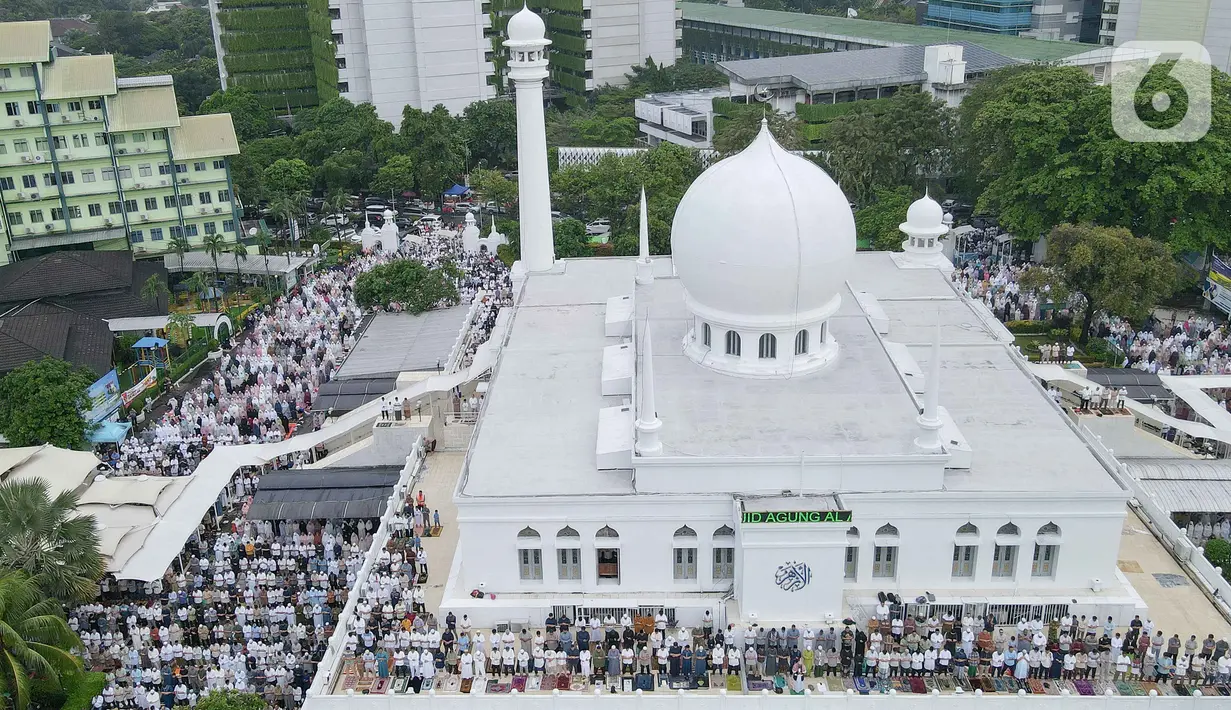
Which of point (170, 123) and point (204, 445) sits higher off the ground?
point (170, 123)

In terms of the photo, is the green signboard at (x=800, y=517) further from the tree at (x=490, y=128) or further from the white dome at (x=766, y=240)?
the tree at (x=490, y=128)

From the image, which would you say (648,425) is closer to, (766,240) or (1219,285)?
(766,240)

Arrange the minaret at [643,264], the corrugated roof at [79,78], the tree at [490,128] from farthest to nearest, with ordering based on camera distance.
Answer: the tree at [490,128] → the corrugated roof at [79,78] → the minaret at [643,264]

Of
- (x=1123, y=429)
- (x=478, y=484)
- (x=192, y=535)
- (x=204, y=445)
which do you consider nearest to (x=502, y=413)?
(x=478, y=484)

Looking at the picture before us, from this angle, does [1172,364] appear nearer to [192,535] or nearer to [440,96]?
[192,535]

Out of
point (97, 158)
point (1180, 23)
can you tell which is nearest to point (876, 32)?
point (1180, 23)

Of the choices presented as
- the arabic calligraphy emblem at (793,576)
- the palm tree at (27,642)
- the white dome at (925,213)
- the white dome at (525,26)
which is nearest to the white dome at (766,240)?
the arabic calligraphy emblem at (793,576)
